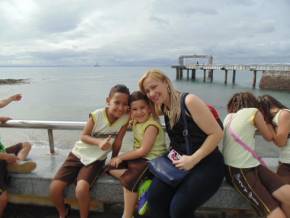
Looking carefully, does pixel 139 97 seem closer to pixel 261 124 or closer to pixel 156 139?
pixel 156 139

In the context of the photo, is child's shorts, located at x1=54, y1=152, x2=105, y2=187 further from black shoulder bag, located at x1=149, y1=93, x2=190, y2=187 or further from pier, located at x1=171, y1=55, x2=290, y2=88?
pier, located at x1=171, y1=55, x2=290, y2=88

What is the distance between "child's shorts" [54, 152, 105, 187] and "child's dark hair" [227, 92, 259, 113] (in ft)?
4.88

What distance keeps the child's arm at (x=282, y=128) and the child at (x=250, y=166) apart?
75 millimetres

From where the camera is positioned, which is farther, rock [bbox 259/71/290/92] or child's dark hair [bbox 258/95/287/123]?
rock [bbox 259/71/290/92]

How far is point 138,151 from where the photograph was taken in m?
3.04

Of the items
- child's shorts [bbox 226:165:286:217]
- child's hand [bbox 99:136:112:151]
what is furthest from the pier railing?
child's shorts [bbox 226:165:286:217]

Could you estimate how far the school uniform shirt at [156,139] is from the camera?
10.2 feet

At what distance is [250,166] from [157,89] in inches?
42.7

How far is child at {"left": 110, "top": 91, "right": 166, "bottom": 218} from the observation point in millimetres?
2961

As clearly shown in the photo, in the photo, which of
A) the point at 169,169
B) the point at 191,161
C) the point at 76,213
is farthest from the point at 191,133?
the point at 76,213

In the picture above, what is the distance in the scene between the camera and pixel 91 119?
3.36m

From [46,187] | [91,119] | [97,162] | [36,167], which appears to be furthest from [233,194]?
[36,167]

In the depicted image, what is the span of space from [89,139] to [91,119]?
0.74 feet

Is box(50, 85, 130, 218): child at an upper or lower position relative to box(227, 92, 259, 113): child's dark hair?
lower
